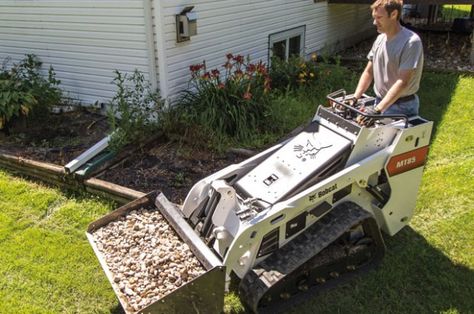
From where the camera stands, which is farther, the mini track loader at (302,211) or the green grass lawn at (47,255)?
the green grass lawn at (47,255)

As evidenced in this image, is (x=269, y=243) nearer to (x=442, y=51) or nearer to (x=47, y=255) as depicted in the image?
(x=47, y=255)

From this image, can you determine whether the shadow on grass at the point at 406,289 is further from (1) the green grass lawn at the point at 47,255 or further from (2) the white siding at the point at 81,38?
(2) the white siding at the point at 81,38

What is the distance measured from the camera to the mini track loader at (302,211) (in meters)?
3.00

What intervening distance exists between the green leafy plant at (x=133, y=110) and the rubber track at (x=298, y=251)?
273 centimetres

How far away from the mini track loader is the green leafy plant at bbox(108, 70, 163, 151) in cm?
179

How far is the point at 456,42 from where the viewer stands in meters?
11.0

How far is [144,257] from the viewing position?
3270 millimetres

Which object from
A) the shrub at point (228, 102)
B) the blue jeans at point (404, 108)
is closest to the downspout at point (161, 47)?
the shrub at point (228, 102)

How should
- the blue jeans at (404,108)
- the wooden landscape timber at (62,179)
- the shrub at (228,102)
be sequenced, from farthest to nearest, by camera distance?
the shrub at (228,102)
the wooden landscape timber at (62,179)
the blue jeans at (404,108)

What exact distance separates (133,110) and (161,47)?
2.71 feet

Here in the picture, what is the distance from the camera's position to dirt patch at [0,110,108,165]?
5355 millimetres

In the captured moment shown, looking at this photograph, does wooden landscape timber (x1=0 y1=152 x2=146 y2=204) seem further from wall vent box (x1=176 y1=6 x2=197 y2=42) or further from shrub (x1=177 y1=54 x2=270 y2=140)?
wall vent box (x1=176 y1=6 x2=197 y2=42)

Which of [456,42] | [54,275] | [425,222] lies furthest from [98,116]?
[456,42]

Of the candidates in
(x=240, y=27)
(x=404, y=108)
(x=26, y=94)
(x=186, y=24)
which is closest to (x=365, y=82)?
(x=404, y=108)
